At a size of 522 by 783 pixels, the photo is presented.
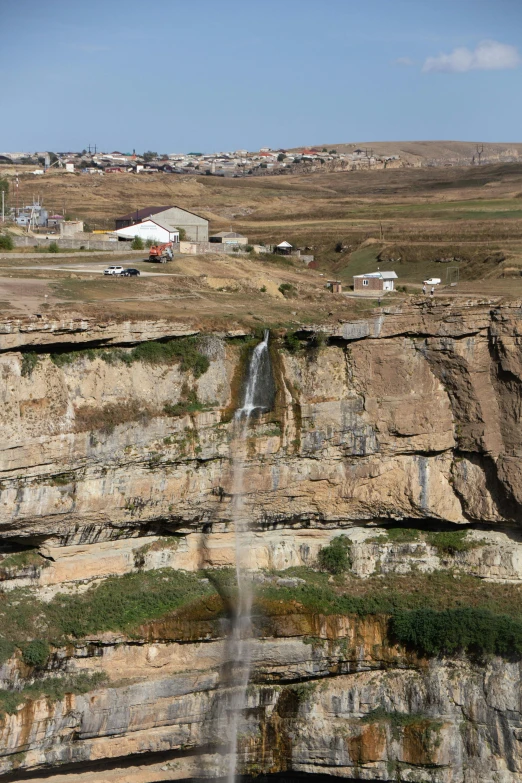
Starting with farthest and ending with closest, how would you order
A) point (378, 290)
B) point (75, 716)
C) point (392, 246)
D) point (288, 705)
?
point (392, 246) → point (378, 290) → point (288, 705) → point (75, 716)

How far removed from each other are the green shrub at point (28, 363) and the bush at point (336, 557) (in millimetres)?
10261

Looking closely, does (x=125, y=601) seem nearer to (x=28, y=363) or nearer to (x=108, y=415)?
(x=108, y=415)

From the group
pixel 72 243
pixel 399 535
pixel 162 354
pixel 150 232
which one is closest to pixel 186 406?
pixel 162 354

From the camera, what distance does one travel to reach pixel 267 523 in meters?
30.8

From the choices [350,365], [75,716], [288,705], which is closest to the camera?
[75,716]

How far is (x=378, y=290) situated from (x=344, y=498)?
12672mm

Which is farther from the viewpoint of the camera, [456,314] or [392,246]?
[392,246]

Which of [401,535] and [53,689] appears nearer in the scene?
[53,689]

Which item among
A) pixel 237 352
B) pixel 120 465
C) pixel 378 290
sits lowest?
pixel 120 465

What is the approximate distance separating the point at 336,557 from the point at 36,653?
904 centimetres

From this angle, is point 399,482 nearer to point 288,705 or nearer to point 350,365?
point 350,365

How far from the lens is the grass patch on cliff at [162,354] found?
27.7 meters

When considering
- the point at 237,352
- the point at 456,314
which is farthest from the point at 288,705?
the point at 456,314

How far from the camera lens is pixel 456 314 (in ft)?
99.1
